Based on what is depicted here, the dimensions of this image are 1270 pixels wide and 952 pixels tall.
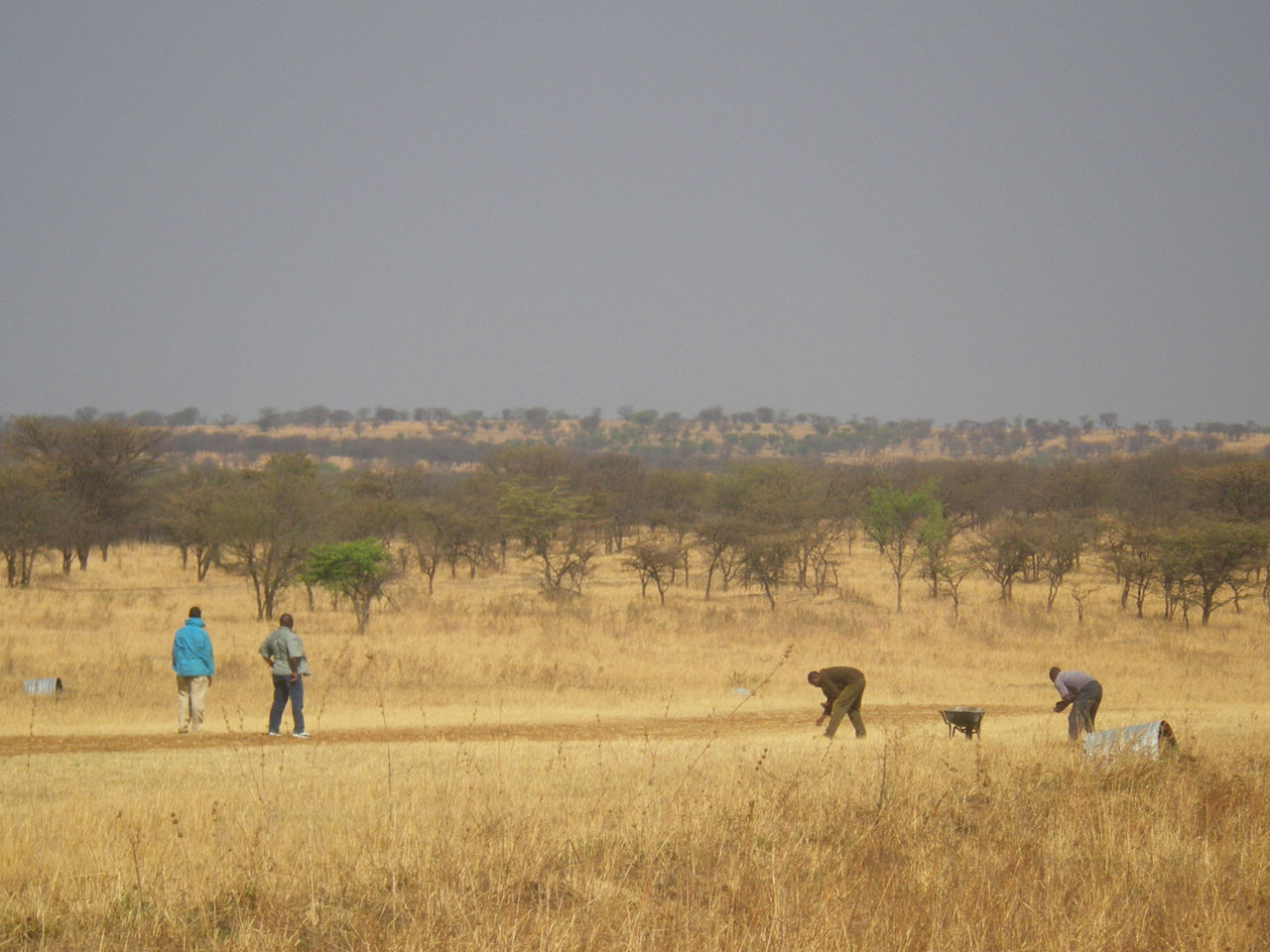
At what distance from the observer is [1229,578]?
35.7 meters

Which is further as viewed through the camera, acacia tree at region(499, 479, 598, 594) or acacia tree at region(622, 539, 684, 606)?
acacia tree at region(499, 479, 598, 594)

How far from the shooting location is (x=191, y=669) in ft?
45.8

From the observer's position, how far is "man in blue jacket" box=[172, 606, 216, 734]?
14.0 metres

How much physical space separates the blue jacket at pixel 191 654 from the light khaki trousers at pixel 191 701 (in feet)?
0.40

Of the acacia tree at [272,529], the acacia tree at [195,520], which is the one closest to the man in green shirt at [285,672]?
the acacia tree at [272,529]

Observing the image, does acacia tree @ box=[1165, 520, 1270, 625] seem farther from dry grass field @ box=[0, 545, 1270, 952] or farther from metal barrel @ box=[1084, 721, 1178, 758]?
metal barrel @ box=[1084, 721, 1178, 758]

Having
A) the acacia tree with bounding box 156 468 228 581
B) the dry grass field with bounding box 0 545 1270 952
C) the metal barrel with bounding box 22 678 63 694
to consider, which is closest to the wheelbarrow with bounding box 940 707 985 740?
the dry grass field with bounding box 0 545 1270 952

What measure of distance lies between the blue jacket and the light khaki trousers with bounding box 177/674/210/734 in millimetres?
121

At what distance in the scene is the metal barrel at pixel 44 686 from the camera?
16266 mm

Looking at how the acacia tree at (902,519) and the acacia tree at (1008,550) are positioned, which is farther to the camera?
the acacia tree at (902,519)

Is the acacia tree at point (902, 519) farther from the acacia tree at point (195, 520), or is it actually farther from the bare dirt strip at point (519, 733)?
the acacia tree at point (195, 520)

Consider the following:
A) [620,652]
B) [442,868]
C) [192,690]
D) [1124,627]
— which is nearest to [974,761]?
[442,868]

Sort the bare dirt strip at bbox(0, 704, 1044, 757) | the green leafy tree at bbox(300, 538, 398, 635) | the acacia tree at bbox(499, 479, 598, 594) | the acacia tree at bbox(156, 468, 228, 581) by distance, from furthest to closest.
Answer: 1. the acacia tree at bbox(156, 468, 228, 581)
2. the acacia tree at bbox(499, 479, 598, 594)
3. the green leafy tree at bbox(300, 538, 398, 635)
4. the bare dirt strip at bbox(0, 704, 1044, 757)

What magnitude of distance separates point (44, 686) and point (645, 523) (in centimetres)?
5284
